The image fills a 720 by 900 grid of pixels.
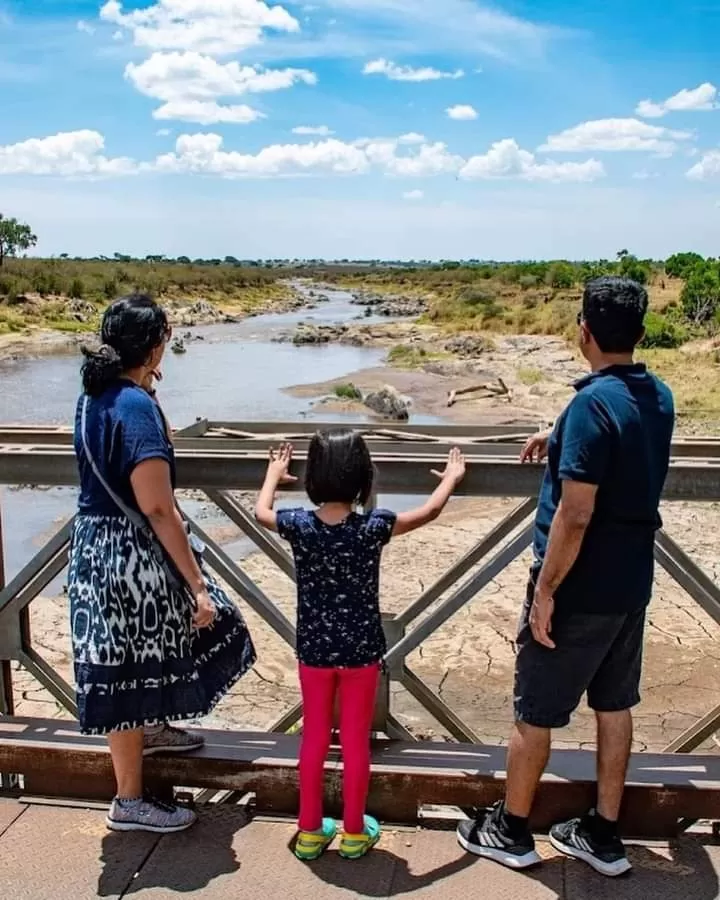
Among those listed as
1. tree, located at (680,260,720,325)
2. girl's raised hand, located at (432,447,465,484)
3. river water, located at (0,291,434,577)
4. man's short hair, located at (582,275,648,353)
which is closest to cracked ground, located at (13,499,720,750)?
river water, located at (0,291,434,577)

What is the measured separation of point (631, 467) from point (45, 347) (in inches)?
1480

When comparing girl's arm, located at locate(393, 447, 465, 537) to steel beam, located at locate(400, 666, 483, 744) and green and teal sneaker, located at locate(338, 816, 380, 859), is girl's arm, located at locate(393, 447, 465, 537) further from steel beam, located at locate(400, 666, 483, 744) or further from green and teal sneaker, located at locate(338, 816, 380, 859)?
green and teal sneaker, located at locate(338, 816, 380, 859)

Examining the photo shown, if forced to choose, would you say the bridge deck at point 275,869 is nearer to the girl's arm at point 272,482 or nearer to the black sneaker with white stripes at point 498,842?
the black sneaker with white stripes at point 498,842

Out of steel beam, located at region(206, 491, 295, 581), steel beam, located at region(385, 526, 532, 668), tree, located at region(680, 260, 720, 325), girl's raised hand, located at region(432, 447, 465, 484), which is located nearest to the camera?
girl's raised hand, located at region(432, 447, 465, 484)

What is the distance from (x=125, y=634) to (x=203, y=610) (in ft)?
0.71

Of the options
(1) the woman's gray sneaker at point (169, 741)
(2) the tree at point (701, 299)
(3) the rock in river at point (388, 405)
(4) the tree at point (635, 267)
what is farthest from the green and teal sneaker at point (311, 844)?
(4) the tree at point (635, 267)

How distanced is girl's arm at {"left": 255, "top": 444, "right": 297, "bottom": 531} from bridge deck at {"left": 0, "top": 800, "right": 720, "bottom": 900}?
0.94m

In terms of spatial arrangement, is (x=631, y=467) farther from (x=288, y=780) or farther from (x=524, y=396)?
(x=524, y=396)

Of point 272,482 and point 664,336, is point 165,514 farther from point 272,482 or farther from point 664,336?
point 664,336

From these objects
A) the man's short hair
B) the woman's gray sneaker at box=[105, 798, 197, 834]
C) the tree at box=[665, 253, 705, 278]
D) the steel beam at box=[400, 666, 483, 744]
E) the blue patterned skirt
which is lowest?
the woman's gray sneaker at box=[105, 798, 197, 834]

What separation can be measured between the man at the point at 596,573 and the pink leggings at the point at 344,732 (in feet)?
1.25

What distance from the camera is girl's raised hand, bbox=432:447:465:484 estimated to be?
2.79 m

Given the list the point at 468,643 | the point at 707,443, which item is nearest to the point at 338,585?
the point at 707,443

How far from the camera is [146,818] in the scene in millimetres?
2881
